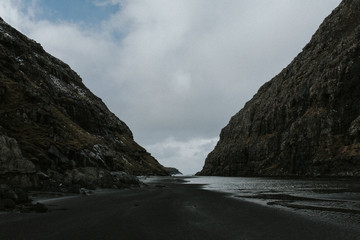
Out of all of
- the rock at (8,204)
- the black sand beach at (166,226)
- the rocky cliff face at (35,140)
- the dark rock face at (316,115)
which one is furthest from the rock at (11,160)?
the dark rock face at (316,115)

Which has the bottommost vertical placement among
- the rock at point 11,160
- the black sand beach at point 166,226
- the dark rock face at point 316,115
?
the black sand beach at point 166,226

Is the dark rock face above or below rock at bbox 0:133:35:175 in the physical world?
above

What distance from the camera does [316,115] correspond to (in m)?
134

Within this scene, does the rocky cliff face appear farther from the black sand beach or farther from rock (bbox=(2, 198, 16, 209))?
the black sand beach

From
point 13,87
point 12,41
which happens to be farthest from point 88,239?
point 12,41

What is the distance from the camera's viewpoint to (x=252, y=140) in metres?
189

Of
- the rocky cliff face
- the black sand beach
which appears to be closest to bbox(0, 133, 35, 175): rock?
the rocky cliff face

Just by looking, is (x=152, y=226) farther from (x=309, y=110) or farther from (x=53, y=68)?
(x=53, y=68)

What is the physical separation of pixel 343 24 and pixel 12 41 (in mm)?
189467

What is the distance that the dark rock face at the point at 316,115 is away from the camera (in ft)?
384

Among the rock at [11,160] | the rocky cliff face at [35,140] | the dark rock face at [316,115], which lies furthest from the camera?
the dark rock face at [316,115]

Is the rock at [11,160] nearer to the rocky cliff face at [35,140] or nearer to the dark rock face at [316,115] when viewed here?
the rocky cliff face at [35,140]

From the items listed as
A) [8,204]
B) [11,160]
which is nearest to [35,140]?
[11,160]

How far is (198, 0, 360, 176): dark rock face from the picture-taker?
117 metres
